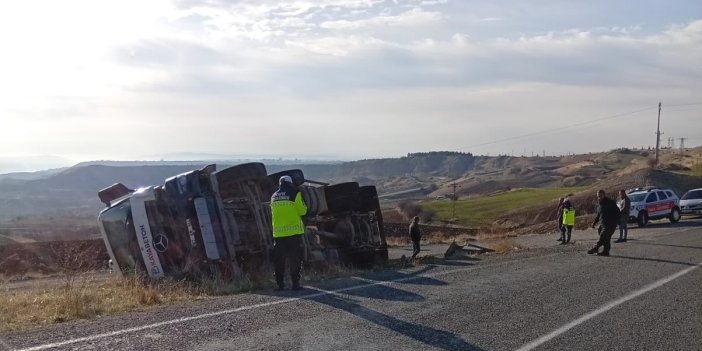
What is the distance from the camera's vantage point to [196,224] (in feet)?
38.2

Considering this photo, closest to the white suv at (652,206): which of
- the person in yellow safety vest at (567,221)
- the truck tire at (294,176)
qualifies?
the person in yellow safety vest at (567,221)

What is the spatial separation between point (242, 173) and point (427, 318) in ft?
20.1

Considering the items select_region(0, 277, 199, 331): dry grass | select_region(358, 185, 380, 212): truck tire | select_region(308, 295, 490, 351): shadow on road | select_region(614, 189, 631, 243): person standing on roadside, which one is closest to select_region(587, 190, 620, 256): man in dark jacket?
select_region(614, 189, 631, 243): person standing on roadside

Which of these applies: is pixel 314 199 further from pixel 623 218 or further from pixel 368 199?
pixel 623 218

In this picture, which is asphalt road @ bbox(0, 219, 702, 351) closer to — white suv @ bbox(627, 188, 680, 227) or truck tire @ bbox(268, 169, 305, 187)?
truck tire @ bbox(268, 169, 305, 187)

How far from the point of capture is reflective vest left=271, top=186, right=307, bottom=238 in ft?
32.8

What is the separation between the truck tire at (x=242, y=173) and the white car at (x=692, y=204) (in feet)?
104

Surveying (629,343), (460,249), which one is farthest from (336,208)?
(629,343)

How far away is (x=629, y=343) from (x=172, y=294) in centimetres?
575

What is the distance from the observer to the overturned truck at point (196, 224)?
37.8 ft

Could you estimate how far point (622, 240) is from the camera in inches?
870

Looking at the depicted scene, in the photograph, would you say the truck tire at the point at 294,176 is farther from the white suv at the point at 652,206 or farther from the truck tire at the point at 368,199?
the white suv at the point at 652,206

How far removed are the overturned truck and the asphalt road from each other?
1994 mm

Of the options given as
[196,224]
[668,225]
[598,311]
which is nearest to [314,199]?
[196,224]
